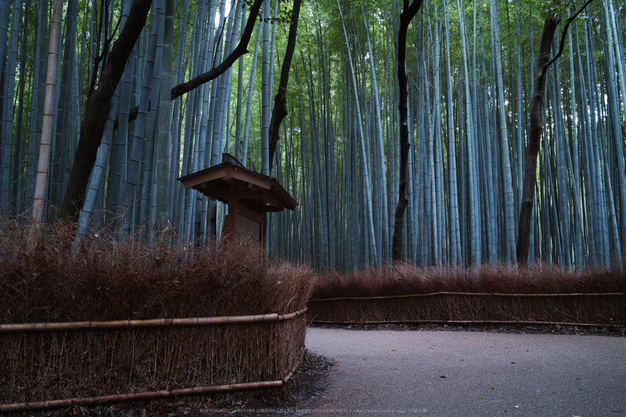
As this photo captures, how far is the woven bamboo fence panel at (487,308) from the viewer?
4.41m

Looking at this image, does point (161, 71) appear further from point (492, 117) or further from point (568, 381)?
point (492, 117)

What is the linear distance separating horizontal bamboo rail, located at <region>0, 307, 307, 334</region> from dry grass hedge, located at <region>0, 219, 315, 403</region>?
1.2 inches

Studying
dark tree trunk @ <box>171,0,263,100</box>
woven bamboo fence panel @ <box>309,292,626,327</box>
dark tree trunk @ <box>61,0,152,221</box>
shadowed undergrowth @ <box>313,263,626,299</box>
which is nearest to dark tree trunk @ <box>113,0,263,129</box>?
dark tree trunk @ <box>171,0,263,100</box>

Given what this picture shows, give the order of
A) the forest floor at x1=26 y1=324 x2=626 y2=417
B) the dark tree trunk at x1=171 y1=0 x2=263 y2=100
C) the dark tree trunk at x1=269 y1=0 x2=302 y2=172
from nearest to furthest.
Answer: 1. the forest floor at x1=26 y1=324 x2=626 y2=417
2. the dark tree trunk at x1=171 y1=0 x2=263 y2=100
3. the dark tree trunk at x1=269 y1=0 x2=302 y2=172

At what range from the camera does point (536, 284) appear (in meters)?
4.66

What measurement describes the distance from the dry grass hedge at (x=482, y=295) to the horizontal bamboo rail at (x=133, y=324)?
3486mm

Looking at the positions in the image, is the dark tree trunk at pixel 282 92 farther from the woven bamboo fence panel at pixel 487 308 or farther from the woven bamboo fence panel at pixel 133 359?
the woven bamboo fence panel at pixel 133 359

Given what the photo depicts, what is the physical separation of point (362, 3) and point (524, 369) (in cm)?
637

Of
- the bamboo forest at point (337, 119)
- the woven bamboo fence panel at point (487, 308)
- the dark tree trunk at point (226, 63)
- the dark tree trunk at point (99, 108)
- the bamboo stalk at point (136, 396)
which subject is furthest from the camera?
the woven bamboo fence panel at point (487, 308)

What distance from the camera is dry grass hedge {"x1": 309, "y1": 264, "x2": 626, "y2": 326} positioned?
4.43 m

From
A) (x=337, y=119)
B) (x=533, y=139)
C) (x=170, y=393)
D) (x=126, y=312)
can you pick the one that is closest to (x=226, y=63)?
(x=126, y=312)

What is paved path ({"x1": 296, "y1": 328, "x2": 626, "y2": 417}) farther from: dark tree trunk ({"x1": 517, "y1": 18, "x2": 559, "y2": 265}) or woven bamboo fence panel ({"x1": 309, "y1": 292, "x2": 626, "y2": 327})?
dark tree trunk ({"x1": 517, "y1": 18, "x2": 559, "y2": 265})

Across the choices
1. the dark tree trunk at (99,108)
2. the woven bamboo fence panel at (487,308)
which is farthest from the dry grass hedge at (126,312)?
the woven bamboo fence panel at (487,308)

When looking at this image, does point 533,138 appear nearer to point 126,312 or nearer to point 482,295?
point 482,295
